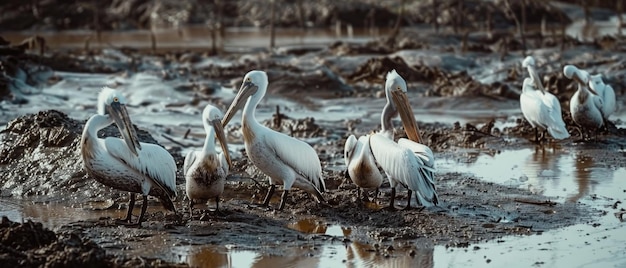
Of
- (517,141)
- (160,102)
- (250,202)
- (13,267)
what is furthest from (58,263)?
(160,102)

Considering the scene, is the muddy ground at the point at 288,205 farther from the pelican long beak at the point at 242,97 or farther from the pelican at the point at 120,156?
the pelican long beak at the point at 242,97

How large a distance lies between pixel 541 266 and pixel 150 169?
289 centimetres

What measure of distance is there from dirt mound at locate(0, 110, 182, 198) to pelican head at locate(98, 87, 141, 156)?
1.44 m

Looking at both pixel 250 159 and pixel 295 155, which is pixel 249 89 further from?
pixel 295 155

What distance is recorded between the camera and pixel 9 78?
15.3 meters

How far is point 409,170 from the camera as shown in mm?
7898

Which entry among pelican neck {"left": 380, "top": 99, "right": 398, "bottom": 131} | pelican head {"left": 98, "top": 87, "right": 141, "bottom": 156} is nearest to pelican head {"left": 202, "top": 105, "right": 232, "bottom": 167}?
pelican head {"left": 98, "top": 87, "right": 141, "bottom": 156}

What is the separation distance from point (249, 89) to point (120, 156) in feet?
5.70

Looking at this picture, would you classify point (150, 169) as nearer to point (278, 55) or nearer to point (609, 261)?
point (609, 261)

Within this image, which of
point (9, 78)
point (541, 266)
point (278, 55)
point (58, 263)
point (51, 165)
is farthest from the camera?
point (278, 55)

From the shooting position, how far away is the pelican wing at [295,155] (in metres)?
8.23

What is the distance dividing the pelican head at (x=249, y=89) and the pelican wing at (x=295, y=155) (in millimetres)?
546

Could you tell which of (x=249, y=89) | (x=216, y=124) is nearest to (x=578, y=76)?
(x=249, y=89)

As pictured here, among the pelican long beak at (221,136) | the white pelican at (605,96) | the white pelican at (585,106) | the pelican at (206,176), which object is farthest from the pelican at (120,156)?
the white pelican at (605,96)
